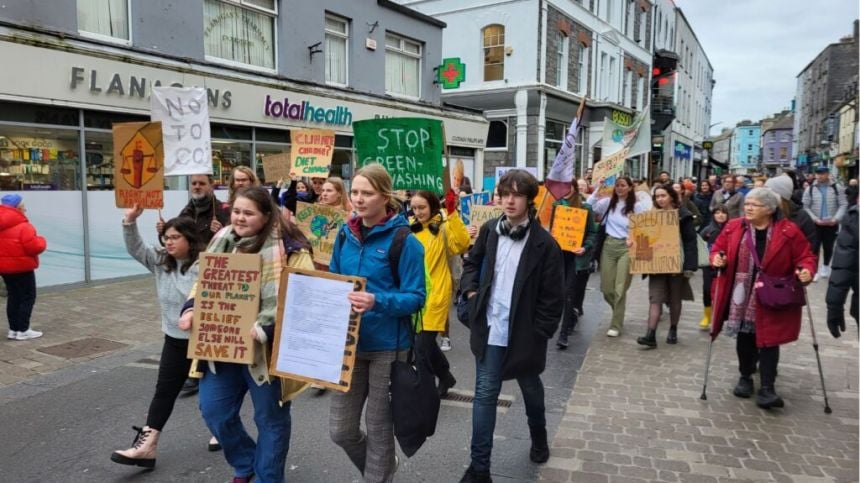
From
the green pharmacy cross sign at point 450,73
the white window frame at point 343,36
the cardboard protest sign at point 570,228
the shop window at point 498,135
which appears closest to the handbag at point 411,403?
the cardboard protest sign at point 570,228

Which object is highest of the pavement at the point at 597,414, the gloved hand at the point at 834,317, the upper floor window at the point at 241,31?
the upper floor window at the point at 241,31

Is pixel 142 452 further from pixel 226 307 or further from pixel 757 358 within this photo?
pixel 757 358

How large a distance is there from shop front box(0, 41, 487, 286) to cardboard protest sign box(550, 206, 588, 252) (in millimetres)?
7563

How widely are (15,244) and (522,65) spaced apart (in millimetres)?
19389

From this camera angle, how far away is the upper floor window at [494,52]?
76.7 feet

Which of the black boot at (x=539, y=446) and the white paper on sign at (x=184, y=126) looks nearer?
the black boot at (x=539, y=446)

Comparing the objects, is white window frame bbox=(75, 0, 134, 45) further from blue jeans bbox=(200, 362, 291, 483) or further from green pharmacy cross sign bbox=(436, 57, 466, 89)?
green pharmacy cross sign bbox=(436, 57, 466, 89)

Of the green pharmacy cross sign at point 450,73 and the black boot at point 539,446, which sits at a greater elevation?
the green pharmacy cross sign at point 450,73

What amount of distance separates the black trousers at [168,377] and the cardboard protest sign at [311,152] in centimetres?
467

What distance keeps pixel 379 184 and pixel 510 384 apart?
10.1ft

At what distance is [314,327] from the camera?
2.88 metres

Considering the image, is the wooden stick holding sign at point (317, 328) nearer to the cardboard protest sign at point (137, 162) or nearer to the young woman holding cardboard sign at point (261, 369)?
the young woman holding cardboard sign at point (261, 369)

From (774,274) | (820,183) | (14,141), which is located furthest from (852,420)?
(14,141)

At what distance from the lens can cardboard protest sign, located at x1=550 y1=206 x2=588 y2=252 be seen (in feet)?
22.4
